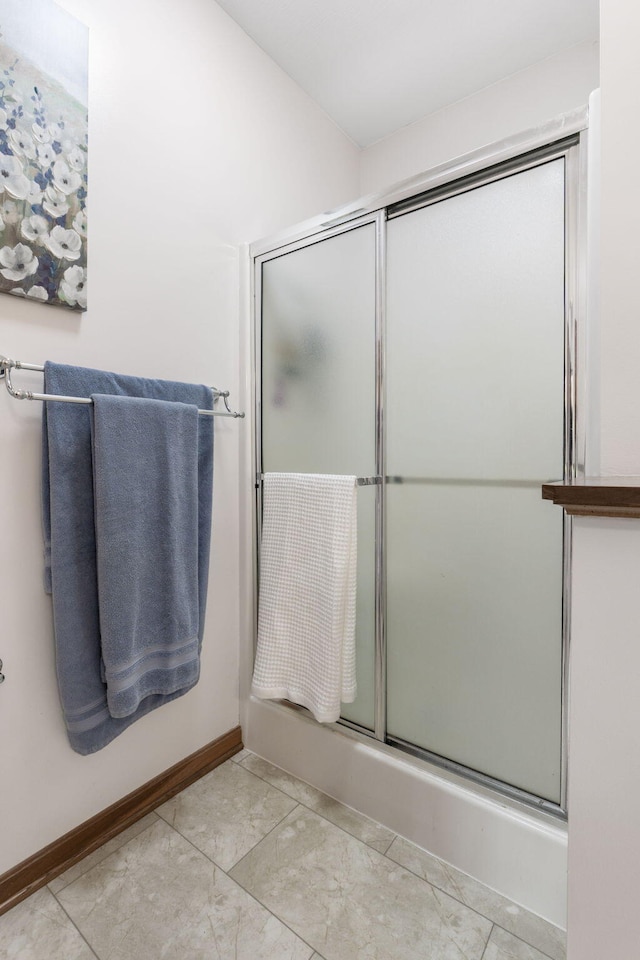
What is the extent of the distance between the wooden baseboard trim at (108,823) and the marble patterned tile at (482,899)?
639mm

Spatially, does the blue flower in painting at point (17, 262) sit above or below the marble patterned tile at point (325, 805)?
above

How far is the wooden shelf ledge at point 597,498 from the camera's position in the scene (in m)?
0.63

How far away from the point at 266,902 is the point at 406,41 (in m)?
2.61

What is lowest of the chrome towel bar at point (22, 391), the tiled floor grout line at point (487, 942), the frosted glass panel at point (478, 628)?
the tiled floor grout line at point (487, 942)

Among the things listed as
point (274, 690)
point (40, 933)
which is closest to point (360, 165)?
point (274, 690)

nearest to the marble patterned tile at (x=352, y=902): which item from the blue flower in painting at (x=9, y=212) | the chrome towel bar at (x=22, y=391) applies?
the chrome towel bar at (x=22, y=391)

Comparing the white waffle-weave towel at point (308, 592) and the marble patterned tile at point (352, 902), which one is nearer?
the marble patterned tile at point (352, 902)

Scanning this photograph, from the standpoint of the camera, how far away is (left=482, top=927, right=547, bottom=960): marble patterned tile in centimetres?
98

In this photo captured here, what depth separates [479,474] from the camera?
119 centimetres

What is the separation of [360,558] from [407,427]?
413mm

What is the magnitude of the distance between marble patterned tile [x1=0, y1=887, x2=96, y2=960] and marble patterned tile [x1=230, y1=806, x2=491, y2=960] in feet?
1.17

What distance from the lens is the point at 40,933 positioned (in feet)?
3.37

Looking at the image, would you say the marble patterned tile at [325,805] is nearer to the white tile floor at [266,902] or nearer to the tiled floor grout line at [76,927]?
the white tile floor at [266,902]

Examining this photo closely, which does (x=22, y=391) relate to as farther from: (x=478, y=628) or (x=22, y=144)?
(x=478, y=628)
